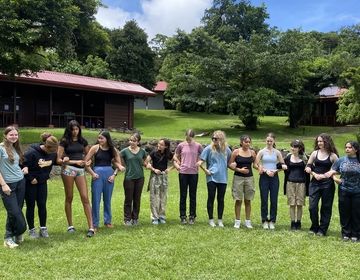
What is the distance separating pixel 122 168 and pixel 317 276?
11.9ft

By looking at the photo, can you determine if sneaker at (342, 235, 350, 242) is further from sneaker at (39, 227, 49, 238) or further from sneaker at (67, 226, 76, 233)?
sneaker at (39, 227, 49, 238)

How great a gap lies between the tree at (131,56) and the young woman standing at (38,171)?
33.4m

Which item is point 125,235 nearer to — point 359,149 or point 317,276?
point 317,276

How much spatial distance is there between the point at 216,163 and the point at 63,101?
2247 centimetres

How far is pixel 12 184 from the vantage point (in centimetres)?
664

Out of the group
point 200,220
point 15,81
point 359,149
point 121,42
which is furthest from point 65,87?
point 359,149

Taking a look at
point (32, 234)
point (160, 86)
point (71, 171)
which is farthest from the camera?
point (160, 86)

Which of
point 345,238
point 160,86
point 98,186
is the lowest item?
point 345,238

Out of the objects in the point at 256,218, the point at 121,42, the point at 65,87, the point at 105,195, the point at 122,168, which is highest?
the point at 121,42

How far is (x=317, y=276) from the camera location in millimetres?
5641

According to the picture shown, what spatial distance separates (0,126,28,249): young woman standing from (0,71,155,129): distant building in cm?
1781

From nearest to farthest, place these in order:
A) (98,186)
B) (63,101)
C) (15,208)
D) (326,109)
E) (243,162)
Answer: (15,208), (98,186), (243,162), (63,101), (326,109)

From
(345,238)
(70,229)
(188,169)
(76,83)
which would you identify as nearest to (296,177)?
(345,238)

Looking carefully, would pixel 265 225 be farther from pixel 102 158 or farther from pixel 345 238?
pixel 102 158
